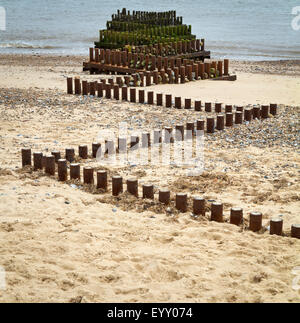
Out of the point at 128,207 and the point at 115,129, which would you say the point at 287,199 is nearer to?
the point at 128,207

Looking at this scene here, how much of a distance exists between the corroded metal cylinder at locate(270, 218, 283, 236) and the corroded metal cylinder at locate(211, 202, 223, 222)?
602 mm

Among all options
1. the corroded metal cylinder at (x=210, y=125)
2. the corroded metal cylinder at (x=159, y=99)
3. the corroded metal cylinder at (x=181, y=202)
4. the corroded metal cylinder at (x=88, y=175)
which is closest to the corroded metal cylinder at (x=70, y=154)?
the corroded metal cylinder at (x=88, y=175)

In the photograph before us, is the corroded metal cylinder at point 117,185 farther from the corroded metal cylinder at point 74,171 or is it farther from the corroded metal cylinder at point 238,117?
the corroded metal cylinder at point 238,117

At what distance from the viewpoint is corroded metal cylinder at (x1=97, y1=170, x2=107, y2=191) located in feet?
23.6

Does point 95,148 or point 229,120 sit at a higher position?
point 229,120

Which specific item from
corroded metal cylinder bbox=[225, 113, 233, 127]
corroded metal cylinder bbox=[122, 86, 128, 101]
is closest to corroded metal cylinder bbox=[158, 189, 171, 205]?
corroded metal cylinder bbox=[225, 113, 233, 127]

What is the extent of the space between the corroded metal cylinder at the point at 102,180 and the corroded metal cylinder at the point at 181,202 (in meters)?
1.08

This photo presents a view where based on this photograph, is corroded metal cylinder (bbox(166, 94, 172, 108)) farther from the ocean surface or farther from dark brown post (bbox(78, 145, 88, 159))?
the ocean surface

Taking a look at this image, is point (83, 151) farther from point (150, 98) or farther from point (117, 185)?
point (150, 98)

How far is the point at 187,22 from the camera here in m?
44.1

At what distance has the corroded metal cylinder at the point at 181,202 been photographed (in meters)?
6.56
